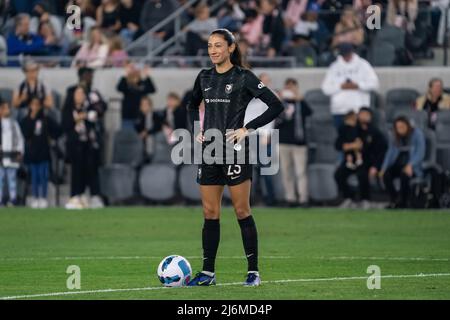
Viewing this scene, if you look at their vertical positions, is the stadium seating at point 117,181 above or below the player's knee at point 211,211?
below

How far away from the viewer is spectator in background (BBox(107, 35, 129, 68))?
29484 millimetres

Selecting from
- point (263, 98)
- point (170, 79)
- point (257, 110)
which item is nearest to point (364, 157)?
point (257, 110)

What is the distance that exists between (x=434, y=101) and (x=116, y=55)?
23.2 feet

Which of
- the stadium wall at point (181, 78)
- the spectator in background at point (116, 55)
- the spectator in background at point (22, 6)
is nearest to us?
the stadium wall at point (181, 78)

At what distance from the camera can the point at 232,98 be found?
1334cm

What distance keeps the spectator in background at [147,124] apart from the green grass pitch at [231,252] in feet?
6.05

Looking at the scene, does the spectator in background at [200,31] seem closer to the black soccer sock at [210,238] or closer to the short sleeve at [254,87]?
the short sleeve at [254,87]

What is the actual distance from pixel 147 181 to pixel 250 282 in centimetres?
1436

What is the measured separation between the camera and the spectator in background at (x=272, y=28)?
28.9 metres

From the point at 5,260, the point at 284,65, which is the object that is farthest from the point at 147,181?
the point at 5,260

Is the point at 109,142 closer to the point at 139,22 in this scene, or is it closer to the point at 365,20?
the point at 139,22

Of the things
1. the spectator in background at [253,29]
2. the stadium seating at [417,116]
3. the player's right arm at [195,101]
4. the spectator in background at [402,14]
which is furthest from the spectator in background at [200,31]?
the player's right arm at [195,101]

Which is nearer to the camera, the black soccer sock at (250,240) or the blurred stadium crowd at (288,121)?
the black soccer sock at (250,240)

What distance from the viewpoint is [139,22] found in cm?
3098
